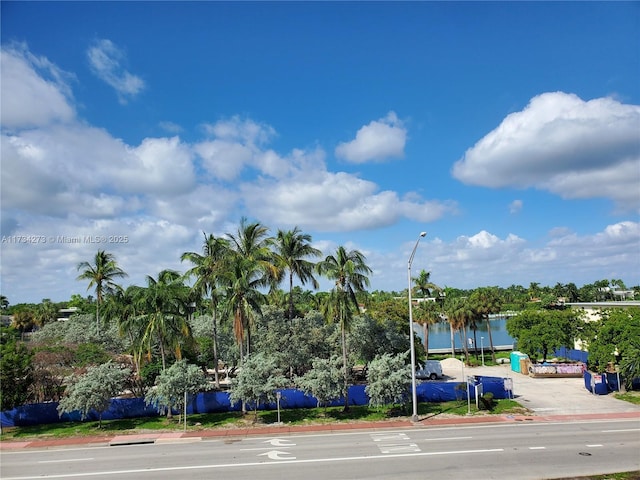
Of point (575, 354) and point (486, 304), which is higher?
point (486, 304)

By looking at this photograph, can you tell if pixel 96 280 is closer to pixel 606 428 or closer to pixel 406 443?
pixel 406 443

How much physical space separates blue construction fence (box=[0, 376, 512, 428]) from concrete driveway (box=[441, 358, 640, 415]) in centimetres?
259

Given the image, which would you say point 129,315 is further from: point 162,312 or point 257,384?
point 257,384

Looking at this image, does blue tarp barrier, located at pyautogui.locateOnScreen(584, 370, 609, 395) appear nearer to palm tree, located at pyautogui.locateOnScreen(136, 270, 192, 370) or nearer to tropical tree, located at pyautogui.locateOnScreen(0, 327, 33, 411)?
palm tree, located at pyautogui.locateOnScreen(136, 270, 192, 370)

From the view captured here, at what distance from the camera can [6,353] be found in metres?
29.2

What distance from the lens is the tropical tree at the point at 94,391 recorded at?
27688 millimetres

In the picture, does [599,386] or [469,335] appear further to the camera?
[469,335]

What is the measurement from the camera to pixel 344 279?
33.3 metres

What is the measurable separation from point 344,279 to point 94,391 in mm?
17786

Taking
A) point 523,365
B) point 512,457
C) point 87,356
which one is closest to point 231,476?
point 512,457

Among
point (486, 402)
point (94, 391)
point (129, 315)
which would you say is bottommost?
point (486, 402)

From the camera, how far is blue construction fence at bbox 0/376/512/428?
30.2 meters

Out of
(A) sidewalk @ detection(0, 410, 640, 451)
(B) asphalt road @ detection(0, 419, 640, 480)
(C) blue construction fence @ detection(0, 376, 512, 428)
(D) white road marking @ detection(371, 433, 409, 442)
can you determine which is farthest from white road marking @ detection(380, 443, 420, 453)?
(C) blue construction fence @ detection(0, 376, 512, 428)

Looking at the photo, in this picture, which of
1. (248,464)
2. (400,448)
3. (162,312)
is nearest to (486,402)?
(400,448)
